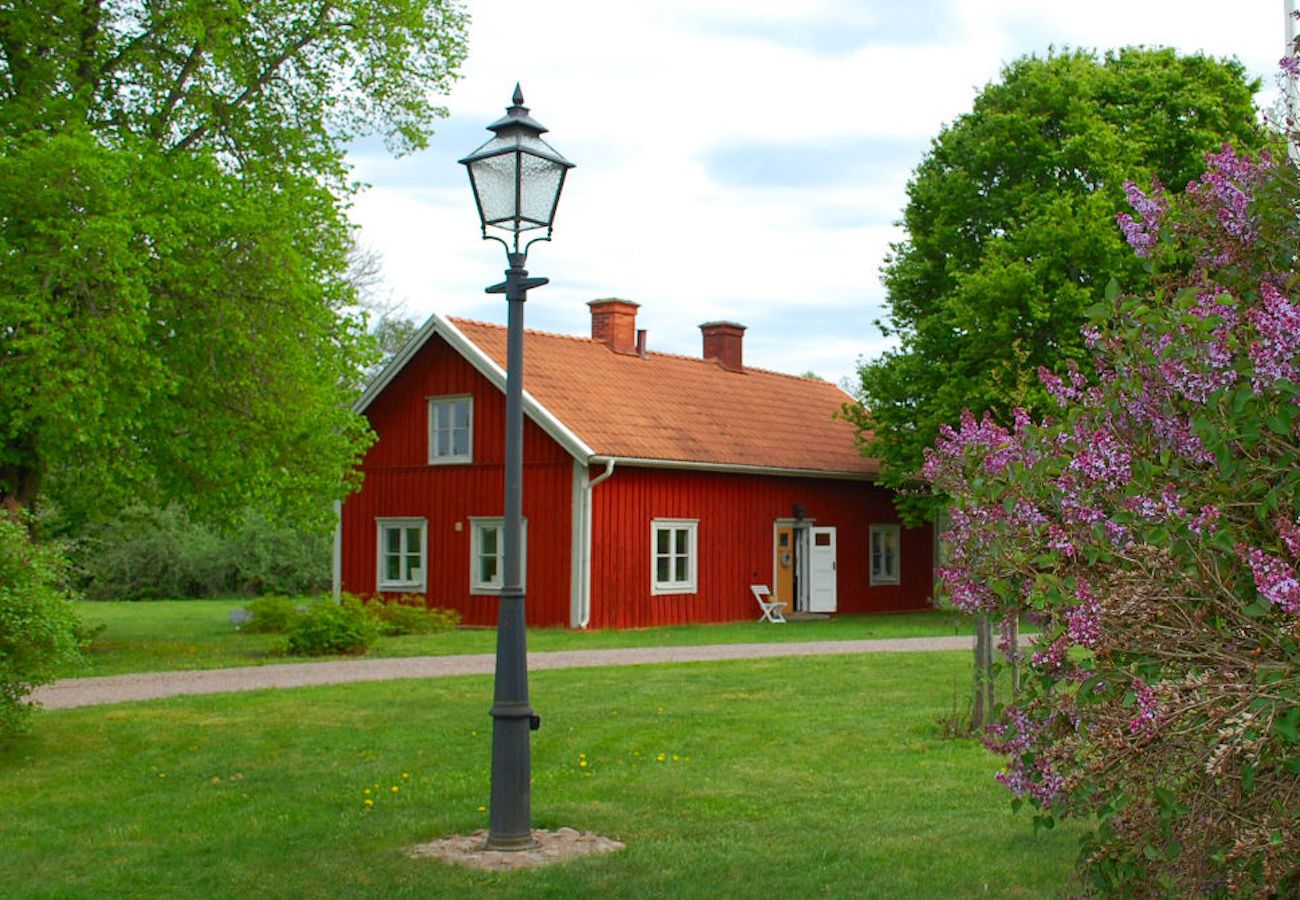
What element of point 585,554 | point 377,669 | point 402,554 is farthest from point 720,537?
point 377,669

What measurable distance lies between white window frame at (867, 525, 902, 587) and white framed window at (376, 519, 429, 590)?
10786 mm

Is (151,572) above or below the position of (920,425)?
below

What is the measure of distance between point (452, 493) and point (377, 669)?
34.6ft

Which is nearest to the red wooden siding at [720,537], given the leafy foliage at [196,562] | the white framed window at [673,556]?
the white framed window at [673,556]

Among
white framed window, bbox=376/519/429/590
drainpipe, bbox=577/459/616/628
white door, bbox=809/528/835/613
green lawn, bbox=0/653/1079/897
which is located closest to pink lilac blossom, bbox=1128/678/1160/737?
green lawn, bbox=0/653/1079/897

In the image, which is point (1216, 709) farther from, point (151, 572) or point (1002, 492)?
point (151, 572)

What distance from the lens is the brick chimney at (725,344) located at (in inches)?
1410

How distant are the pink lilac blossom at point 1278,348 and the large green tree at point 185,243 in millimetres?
16675

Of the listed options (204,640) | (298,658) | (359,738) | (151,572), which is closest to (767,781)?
(359,738)

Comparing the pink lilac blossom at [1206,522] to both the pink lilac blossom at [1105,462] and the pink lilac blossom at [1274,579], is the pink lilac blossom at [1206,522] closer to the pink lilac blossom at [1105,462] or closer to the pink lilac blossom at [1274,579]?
the pink lilac blossom at [1274,579]

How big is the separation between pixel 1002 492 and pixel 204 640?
2153 centimetres

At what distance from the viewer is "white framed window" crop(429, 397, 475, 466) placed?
28469mm

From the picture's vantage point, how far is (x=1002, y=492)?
5.76 m

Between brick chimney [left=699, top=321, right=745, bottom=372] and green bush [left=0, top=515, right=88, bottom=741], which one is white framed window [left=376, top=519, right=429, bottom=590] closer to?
brick chimney [left=699, top=321, right=745, bottom=372]
